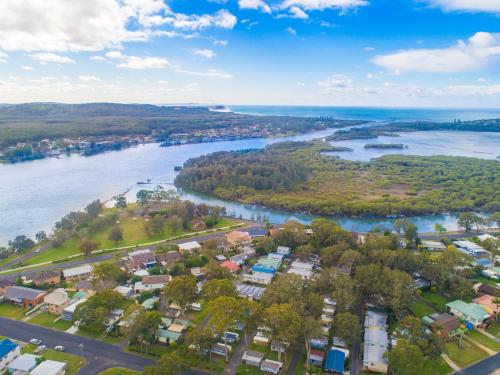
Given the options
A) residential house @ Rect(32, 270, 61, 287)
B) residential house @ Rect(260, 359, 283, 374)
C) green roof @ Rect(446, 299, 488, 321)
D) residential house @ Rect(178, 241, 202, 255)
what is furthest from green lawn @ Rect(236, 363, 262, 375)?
residential house @ Rect(32, 270, 61, 287)

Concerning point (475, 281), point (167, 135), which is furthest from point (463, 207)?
point (167, 135)

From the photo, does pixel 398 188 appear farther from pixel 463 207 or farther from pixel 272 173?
pixel 272 173

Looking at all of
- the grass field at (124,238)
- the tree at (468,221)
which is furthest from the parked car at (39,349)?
the tree at (468,221)

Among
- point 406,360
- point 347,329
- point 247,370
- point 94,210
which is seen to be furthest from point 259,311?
point 94,210

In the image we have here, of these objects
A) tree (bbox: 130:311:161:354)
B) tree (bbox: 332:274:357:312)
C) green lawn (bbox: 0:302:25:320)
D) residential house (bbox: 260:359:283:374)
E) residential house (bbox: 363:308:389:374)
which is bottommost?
green lawn (bbox: 0:302:25:320)

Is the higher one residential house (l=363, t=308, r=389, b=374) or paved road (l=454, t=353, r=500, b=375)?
residential house (l=363, t=308, r=389, b=374)

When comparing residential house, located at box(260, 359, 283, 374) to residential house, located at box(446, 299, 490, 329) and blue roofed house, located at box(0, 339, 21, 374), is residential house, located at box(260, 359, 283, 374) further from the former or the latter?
blue roofed house, located at box(0, 339, 21, 374)

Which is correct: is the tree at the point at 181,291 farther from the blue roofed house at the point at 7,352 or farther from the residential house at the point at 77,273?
the residential house at the point at 77,273
